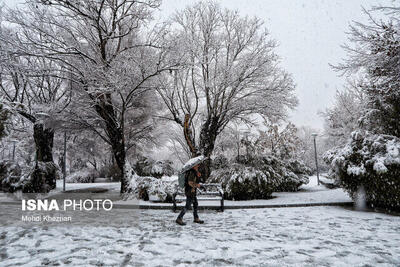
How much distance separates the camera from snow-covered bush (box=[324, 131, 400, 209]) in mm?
6633

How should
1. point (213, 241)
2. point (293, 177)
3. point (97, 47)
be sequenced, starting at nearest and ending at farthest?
1. point (213, 241)
2. point (97, 47)
3. point (293, 177)

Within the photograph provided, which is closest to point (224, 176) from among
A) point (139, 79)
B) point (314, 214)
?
point (314, 214)

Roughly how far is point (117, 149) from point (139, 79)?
3.55m

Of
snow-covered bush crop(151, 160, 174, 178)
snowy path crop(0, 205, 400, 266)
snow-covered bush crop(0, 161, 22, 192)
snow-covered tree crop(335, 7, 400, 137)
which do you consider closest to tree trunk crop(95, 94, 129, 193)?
snowy path crop(0, 205, 400, 266)

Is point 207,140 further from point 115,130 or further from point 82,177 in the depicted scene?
point 82,177

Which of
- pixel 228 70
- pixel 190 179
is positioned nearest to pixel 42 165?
pixel 190 179

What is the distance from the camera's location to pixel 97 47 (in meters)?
11.1

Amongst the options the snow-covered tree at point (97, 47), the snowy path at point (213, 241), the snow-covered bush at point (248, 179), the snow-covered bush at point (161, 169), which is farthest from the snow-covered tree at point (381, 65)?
the snow-covered bush at point (161, 169)

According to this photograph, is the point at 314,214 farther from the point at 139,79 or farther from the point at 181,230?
the point at 139,79

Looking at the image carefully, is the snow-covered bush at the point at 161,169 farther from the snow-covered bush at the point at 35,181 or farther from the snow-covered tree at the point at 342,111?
the snow-covered tree at the point at 342,111

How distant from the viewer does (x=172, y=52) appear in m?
11.1

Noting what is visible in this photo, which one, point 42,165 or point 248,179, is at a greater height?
point 42,165

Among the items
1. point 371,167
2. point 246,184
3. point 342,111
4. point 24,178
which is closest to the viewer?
point 371,167

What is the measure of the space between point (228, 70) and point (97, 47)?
689 cm
